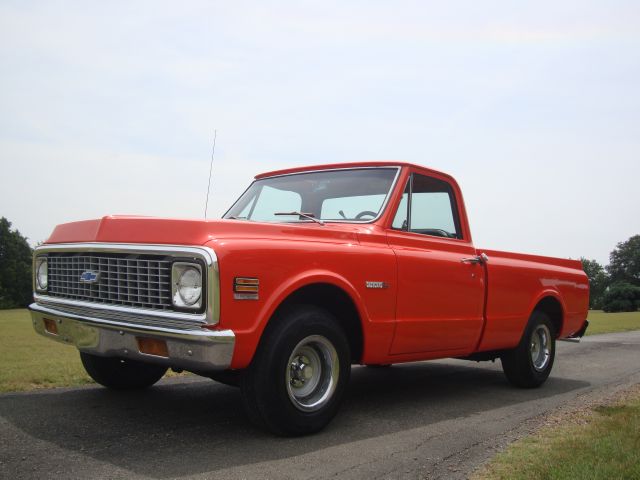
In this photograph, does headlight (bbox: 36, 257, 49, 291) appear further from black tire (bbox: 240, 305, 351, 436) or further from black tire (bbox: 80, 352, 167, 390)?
black tire (bbox: 240, 305, 351, 436)

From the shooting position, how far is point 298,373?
4082mm

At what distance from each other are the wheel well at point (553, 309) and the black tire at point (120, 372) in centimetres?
416

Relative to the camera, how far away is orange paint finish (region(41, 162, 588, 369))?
12.1 ft

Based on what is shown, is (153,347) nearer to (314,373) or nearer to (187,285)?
(187,285)

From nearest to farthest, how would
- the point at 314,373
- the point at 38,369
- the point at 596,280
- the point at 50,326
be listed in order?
the point at 314,373 → the point at 50,326 → the point at 38,369 → the point at 596,280

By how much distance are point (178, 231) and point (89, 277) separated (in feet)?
2.81

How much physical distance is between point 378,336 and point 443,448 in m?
0.98

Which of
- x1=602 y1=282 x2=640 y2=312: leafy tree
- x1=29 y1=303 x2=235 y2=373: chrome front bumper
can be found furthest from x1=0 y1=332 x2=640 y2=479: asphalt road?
x1=602 y1=282 x2=640 y2=312: leafy tree

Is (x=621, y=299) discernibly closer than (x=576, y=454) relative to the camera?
No

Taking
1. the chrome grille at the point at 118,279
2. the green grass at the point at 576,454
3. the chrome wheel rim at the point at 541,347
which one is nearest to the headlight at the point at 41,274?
→ the chrome grille at the point at 118,279

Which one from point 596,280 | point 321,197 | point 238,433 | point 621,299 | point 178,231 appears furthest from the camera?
point 596,280

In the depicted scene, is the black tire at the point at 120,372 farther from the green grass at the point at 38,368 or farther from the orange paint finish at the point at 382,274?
the orange paint finish at the point at 382,274

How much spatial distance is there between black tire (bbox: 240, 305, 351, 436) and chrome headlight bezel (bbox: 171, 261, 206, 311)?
524 millimetres

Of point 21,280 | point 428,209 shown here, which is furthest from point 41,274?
point 21,280
